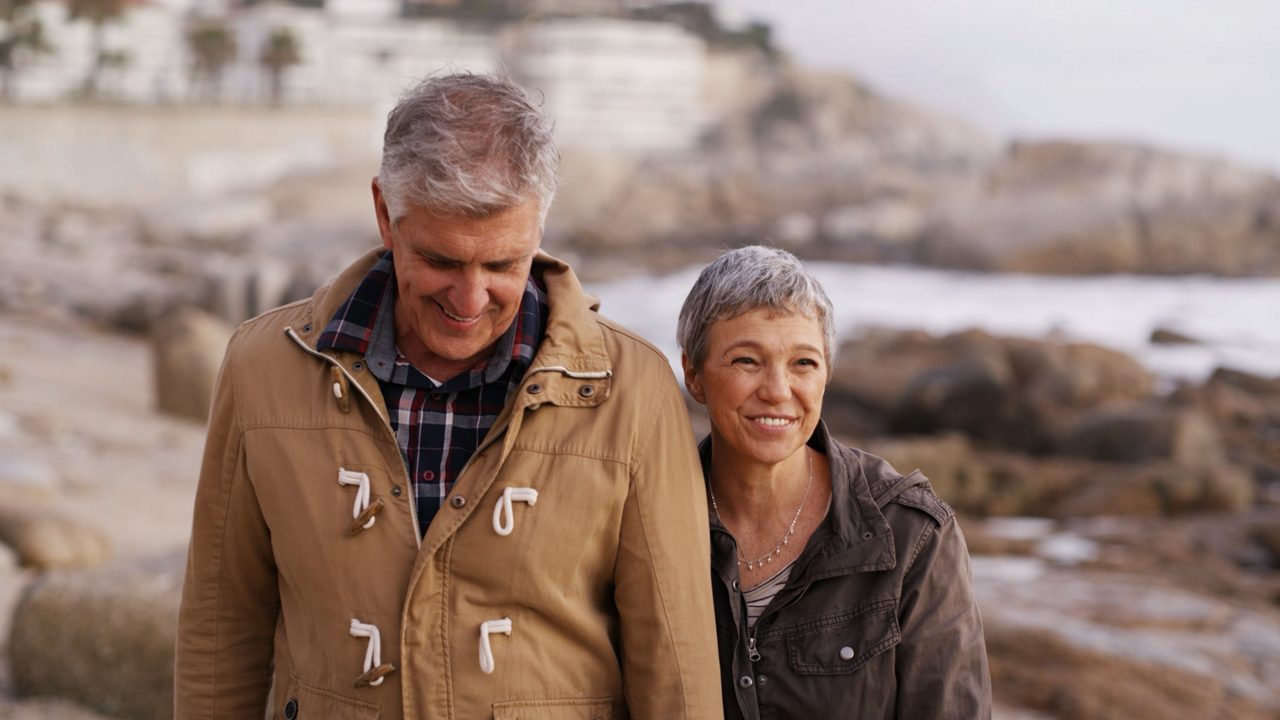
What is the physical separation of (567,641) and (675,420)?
0.39m

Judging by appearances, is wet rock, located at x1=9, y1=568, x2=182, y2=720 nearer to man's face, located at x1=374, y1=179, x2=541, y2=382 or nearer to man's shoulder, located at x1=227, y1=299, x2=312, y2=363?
man's shoulder, located at x1=227, y1=299, x2=312, y2=363

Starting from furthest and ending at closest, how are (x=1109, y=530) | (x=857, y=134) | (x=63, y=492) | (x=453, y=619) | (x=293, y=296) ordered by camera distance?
(x=857, y=134) → (x=293, y=296) → (x=1109, y=530) → (x=63, y=492) → (x=453, y=619)

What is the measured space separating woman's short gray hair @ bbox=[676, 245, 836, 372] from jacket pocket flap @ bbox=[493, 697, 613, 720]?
61 centimetres

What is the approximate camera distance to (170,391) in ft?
33.4

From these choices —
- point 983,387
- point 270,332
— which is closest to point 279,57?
point 983,387

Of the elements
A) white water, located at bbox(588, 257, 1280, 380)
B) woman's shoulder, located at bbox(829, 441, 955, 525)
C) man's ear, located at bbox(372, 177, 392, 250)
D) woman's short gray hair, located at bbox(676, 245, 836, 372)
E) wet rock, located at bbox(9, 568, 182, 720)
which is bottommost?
white water, located at bbox(588, 257, 1280, 380)

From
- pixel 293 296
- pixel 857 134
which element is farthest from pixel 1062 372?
pixel 857 134

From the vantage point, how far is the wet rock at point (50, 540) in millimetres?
5930

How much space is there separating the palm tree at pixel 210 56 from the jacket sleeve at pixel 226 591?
164 feet

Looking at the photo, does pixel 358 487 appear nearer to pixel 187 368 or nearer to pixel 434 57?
pixel 187 368

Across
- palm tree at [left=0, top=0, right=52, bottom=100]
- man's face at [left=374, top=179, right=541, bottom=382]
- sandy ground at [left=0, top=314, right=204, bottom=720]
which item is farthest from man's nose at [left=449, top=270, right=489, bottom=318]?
palm tree at [left=0, top=0, right=52, bottom=100]

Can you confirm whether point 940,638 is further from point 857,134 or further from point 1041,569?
point 857,134

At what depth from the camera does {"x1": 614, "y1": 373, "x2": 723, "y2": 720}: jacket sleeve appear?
208 centimetres

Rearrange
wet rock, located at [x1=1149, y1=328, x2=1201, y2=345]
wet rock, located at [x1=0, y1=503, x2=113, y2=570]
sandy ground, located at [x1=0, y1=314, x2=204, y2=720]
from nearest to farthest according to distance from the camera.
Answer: wet rock, located at [x1=0, y1=503, x2=113, y2=570] < sandy ground, located at [x1=0, y1=314, x2=204, y2=720] < wet rock, located at [x1=1149, y1=328, x2=1201, y2=345]
